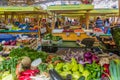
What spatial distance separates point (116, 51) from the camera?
5.81 metres

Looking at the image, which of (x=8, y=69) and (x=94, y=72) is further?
(x=8, y=69)

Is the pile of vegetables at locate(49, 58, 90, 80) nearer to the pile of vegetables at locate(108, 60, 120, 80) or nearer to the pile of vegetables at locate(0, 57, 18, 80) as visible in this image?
the pile of vegetables at locate(108, 60, 120, 80)

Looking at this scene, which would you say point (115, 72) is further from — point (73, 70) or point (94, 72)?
point (73, 70)

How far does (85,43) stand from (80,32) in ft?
7.80

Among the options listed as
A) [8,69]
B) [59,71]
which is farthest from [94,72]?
[8,69]

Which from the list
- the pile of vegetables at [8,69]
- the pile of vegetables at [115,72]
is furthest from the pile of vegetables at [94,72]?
the pile of vegetables at [8,69]

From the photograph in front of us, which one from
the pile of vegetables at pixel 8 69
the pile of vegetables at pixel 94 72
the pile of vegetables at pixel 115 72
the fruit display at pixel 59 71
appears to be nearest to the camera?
the pile of vegetables at pixel 115 72

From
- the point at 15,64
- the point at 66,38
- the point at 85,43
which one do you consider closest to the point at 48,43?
the point at 85,43

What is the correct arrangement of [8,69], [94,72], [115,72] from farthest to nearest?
[8,69] → [94,72] → [115,72]

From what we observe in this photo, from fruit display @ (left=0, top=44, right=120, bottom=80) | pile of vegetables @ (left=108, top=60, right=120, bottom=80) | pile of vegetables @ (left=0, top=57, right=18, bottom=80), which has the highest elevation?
pile of vegetables @ (left=108, top=60, right=120, bottom=80)

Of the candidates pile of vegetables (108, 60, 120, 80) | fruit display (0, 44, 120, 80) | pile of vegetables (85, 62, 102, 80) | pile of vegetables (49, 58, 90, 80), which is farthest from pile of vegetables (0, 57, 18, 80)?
pile of vegetables (108, 60, 120, 80)

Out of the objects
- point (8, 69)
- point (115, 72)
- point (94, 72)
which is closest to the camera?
point (115, 72)

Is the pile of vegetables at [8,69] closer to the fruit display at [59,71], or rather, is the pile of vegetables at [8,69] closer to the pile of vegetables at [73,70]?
the fruit display at [59,71]

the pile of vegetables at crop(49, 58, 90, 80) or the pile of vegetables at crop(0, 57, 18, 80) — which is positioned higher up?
the pile of vegetables at crop(49, 58, 90, 80)
